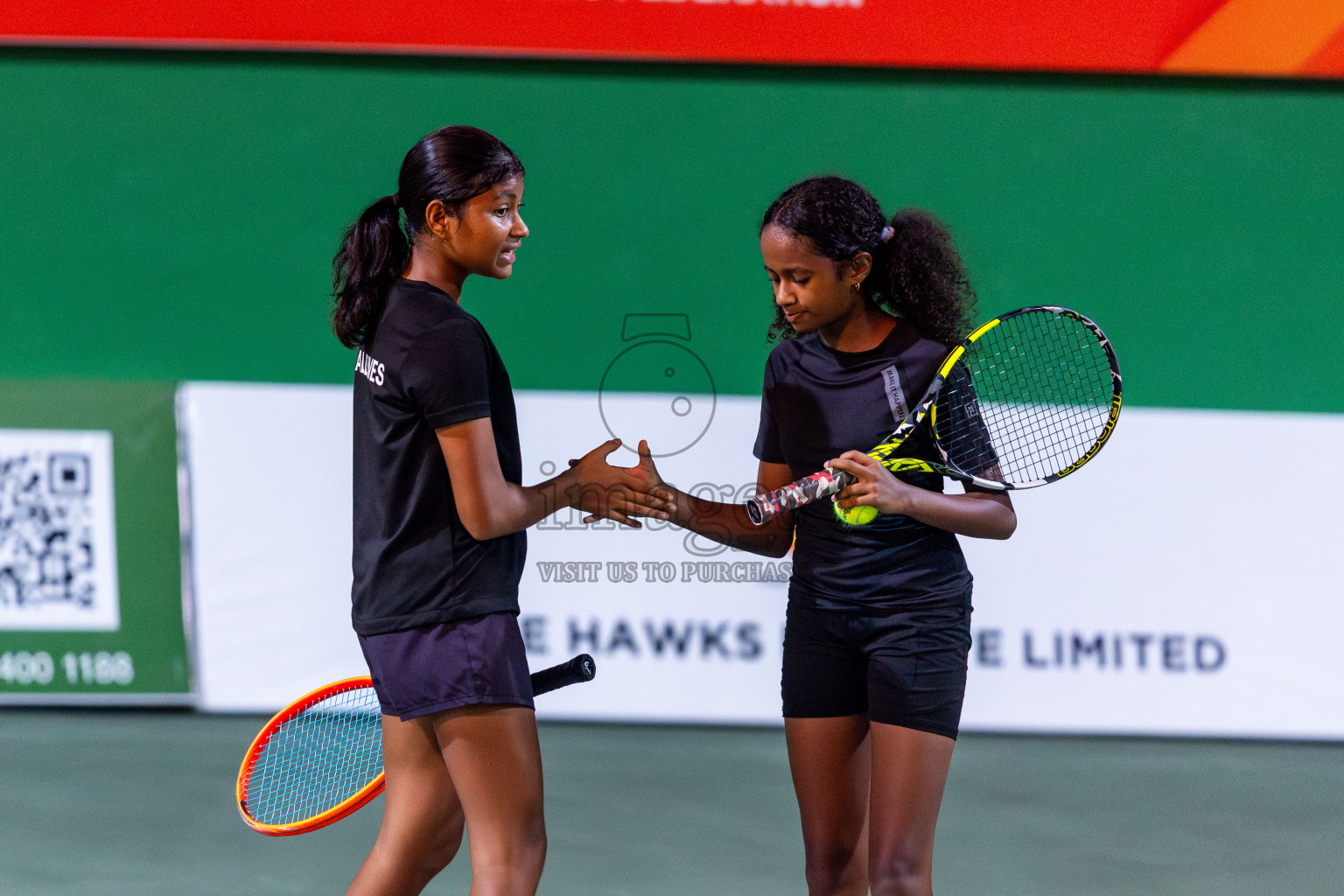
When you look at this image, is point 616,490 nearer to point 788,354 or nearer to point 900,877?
point 788,354

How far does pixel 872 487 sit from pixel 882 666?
31 cm

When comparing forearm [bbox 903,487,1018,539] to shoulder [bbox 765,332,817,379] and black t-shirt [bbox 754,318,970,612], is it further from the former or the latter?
shoulder [bbox 765,332,817,379]

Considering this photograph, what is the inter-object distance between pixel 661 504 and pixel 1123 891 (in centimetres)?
170

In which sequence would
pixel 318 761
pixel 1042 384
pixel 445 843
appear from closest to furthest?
pixel 445 843 → pixel 318 761 → pixel 1042 384

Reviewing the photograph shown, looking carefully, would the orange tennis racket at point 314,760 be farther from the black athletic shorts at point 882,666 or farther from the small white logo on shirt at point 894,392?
the small white logo on shirt at point 894,392

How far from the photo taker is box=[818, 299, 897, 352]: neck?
2.07 metres

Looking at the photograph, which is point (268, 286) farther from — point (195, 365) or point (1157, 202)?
point (1157, 202)

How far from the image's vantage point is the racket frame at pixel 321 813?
2186 millimetres

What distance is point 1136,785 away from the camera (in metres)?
3.68

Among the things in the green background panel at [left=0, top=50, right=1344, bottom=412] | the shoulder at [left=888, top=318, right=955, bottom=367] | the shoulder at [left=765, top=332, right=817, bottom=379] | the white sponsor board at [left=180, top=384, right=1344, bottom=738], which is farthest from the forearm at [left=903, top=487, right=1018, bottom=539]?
the green background panel at [left=0, top=50, right=1344, bottom=412]

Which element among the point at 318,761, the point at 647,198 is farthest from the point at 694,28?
the point at 318,761

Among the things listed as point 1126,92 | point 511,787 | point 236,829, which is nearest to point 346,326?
point 511,787

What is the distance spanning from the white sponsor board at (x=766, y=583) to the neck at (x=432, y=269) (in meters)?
2.16

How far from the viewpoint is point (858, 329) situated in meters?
2.07
